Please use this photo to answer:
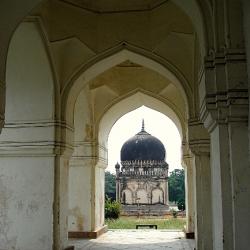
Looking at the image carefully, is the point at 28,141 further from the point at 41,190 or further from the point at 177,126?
the point at 177,126

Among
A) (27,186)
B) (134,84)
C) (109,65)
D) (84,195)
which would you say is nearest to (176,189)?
(84,195)

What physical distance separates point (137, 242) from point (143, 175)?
14.6 m

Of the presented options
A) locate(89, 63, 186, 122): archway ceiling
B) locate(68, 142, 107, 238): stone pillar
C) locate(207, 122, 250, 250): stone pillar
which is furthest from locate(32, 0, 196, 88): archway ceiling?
→ locate(207, 122, 250, 250): stone pillar

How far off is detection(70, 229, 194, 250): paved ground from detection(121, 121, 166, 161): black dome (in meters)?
11.9

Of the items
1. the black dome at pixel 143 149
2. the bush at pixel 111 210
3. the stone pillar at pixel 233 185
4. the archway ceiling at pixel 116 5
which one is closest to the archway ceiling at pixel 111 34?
the archway ceiling at pixel 116 5

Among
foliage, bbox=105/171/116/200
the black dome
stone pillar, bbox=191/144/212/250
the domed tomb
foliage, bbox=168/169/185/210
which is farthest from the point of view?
foliage, bbox=105/171/116/200

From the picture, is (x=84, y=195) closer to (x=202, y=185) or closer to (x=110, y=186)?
(x=202, y=185)

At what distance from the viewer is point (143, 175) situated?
989 inches

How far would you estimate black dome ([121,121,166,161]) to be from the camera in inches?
966

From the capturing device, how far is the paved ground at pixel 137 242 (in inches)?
379

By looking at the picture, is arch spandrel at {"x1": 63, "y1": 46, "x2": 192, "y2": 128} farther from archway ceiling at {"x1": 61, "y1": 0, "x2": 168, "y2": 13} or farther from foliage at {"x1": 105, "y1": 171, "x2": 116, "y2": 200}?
foliage at {"x1": 105, "y1": 171, "x2": 116, "y2": 200}

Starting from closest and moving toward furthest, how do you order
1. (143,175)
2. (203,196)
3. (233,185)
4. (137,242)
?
(233,185) < (203,196) < (137,242) < (143,175)

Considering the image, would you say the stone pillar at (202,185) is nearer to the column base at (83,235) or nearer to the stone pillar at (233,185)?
the stone pillar at (233,185)

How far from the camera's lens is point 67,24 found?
8148 mm
